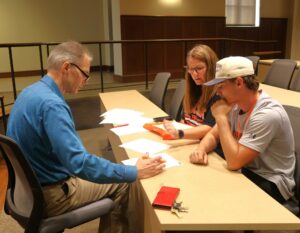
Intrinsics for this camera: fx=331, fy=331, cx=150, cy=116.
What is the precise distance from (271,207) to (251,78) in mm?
612

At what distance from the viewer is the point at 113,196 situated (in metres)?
1.66

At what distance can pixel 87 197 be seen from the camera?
1591 millimetres

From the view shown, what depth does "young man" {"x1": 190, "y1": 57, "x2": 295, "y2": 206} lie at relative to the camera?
57.8 inches

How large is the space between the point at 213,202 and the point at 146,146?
0.66 m

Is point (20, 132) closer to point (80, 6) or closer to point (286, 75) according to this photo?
point (286, 75)

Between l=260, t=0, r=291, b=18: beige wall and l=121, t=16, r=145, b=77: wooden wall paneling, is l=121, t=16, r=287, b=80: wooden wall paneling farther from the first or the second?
l=260, t=0, r=291, b=18: beige wall

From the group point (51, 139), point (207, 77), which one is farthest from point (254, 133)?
point (51, 139)

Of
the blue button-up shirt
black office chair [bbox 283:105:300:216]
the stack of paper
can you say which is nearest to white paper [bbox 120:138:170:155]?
the stack of paper

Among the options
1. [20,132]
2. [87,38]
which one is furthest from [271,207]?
[87,38]

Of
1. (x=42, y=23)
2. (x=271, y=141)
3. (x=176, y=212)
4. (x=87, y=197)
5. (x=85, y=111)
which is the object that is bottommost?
(x=85, y=111)

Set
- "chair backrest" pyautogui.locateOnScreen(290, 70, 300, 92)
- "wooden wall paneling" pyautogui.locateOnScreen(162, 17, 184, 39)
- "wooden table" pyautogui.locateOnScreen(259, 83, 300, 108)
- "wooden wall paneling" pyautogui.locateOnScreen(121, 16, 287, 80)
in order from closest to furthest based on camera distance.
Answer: "wooden table" pyautogui.locateOnScreen(259, 83, 300, 108) < "chair backrest" pyautogui.locateOnScreen(290, 70, 300, 92) < "wooden wall paneling" pyautogui.locateOnScreen(121, 16, 287, 80) < "wooden wall paneling" pyautogui.locateOnScreen(162, 17, 184, 39)

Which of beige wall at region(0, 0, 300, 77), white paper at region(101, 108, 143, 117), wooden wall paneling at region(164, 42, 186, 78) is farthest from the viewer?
wooden wall paneling at region(164, 42, 186, 78)

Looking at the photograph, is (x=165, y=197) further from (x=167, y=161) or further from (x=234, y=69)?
(x=234, y=69)

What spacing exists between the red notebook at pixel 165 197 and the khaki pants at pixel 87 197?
16.7 inches
